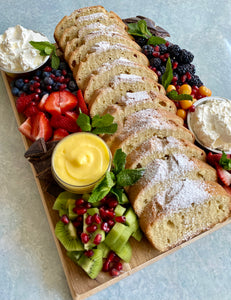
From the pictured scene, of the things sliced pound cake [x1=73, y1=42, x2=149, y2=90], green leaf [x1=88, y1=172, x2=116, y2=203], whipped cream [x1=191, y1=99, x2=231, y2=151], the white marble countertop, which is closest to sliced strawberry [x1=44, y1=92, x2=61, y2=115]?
sliced pound cake [x1=73, y1=42, x2=149, y2=90]

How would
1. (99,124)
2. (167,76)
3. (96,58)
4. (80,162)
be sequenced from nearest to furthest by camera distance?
(80,162), (99,124), (96,58), (167,76)

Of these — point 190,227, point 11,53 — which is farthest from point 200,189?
point 11,53

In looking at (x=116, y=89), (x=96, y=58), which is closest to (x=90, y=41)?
(x=96, y=58)

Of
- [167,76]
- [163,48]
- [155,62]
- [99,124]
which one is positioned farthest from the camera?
[163,48]

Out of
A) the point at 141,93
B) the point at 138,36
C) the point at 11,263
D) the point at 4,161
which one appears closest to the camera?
the point at 11,263

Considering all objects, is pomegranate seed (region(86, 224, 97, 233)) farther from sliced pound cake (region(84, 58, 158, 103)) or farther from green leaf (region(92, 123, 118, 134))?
sliced pound cake (region(84, 58, 158, 103))

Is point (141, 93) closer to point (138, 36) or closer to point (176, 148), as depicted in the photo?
point (176, 148)

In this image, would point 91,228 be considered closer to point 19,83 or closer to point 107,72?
point 107,72
